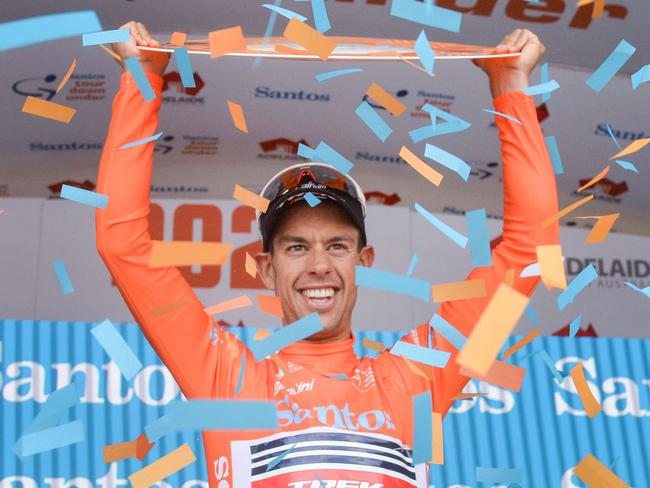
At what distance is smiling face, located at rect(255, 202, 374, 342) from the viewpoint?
1413 mm

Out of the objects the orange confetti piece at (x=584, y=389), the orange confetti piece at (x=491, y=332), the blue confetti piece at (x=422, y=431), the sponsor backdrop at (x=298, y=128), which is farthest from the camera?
the sponsor backdrop at (x=298, y=128)

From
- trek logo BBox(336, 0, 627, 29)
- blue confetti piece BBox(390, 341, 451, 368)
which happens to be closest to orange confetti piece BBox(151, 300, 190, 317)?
blue confetti piece BBox(390, 341, 451, 368)

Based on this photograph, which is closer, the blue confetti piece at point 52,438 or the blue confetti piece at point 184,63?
the blue confetti piece at point 52,438

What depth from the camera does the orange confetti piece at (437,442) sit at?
3.74ft

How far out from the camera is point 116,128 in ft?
4.44

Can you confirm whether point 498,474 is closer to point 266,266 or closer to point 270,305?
point 270,305

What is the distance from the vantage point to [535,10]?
3463 mm

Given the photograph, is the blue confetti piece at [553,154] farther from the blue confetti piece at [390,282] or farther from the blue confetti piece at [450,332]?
the blue confetti piece at [390,282]

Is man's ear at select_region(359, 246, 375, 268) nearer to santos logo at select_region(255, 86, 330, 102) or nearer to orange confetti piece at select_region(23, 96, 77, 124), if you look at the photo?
orange confetti piece at select_region(23, 96, 77, 124)

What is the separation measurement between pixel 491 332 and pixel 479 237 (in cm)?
43

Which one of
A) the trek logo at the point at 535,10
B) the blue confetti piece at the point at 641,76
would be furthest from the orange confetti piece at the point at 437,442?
the trek logo at the point at 535,10

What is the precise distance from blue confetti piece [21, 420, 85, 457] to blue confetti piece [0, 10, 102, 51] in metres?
0.43

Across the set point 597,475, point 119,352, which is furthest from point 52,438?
point 597,475

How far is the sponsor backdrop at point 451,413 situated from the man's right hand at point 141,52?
1786 mm
